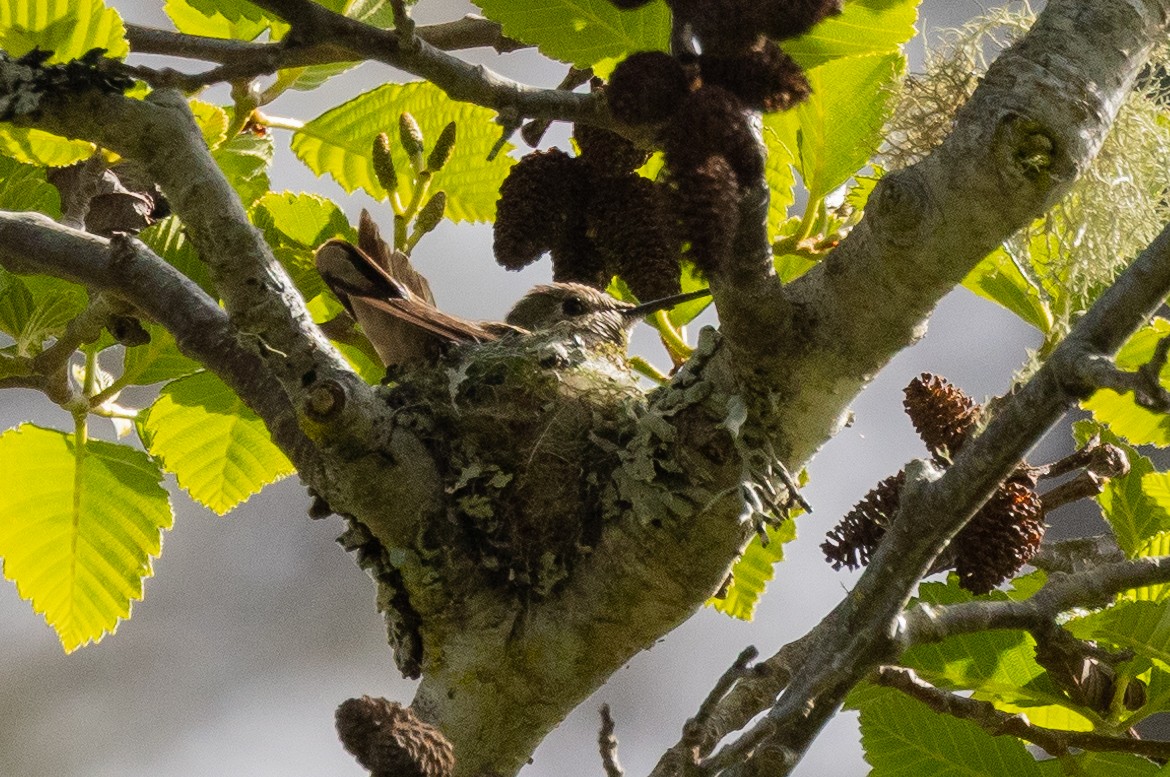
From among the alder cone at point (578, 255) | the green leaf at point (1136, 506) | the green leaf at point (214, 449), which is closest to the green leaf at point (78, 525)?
the green leaf at point (214, 449)

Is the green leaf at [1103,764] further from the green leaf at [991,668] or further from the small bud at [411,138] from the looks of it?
the small bud at [411,138]

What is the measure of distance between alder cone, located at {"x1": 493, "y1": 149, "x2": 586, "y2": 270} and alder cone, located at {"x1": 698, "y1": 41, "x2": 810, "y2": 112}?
0.68 metres

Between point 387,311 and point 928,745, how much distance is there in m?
1.20

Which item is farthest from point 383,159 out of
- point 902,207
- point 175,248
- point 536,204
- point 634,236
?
point 902,207

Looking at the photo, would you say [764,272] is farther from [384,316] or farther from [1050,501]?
[384,316]

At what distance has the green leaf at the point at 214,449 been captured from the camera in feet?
7.78

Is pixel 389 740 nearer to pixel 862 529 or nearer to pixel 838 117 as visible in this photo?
pixel 862 529

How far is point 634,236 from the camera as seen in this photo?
5.91 ft

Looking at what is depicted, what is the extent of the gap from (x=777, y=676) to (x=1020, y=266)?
2.32ft

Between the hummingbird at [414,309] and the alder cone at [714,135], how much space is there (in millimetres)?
773

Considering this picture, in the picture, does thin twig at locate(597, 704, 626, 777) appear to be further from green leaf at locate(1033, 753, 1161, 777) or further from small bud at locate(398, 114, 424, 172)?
small bud at locate(398, 114, 424, 172)

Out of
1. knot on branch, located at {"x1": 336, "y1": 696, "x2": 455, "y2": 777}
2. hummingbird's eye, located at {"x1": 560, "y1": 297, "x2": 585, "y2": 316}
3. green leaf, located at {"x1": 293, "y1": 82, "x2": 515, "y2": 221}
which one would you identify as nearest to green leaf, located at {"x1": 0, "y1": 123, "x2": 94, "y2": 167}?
green leaf, located at {"x1": 293, "y1": 82, "x2": 515, "y2": 221}

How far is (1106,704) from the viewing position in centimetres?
185

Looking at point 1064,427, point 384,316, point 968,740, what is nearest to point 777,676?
point 968,740
